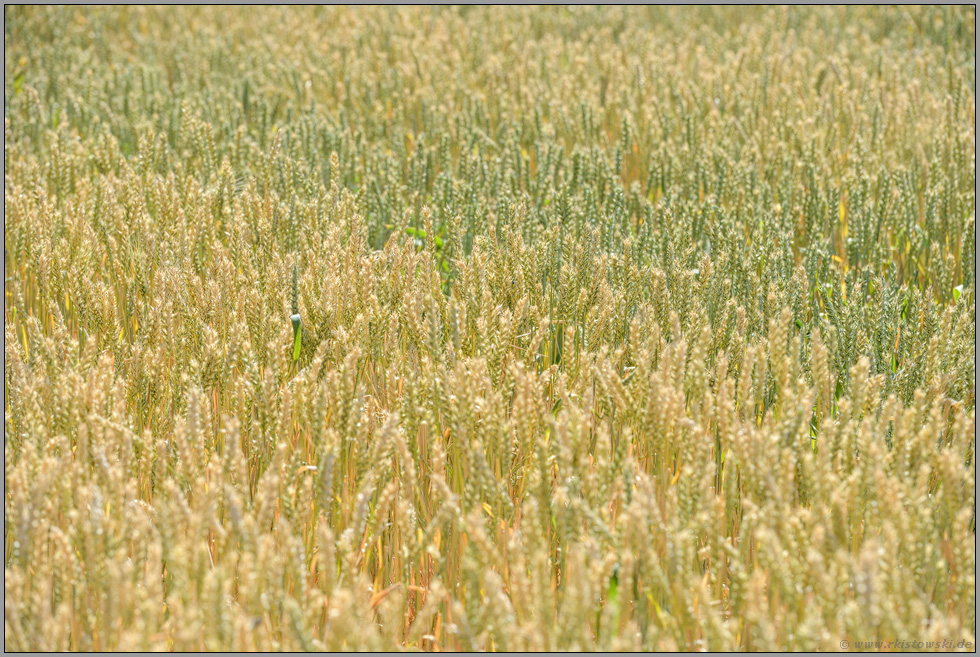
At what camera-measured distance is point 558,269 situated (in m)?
2.94

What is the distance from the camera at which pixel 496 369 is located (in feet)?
7.05

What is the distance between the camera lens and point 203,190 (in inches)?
149

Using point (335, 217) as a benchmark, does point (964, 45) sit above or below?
above

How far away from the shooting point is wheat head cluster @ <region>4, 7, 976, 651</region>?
4.57 ft

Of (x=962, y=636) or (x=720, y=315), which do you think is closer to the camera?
(x=962, y=636)

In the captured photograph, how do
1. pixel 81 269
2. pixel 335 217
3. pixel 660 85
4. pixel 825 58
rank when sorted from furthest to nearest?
pixel 825 58 < pixel 660 85 < pixel 335 217 < pixel 81 269

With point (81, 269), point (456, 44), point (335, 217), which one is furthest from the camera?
point (456, 44)

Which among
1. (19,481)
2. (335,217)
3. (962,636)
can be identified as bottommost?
(962,636)

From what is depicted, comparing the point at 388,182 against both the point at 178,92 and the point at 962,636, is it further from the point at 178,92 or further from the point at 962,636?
the point at 962,636

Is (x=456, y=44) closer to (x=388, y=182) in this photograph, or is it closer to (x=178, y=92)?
(x=178, y=92)

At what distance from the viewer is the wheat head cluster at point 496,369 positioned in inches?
54.9

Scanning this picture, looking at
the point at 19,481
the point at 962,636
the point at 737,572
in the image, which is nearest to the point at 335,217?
the point at 19,481

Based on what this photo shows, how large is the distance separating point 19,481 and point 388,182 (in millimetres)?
2377

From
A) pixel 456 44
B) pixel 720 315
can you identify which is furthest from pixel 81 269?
pixel 456 44
